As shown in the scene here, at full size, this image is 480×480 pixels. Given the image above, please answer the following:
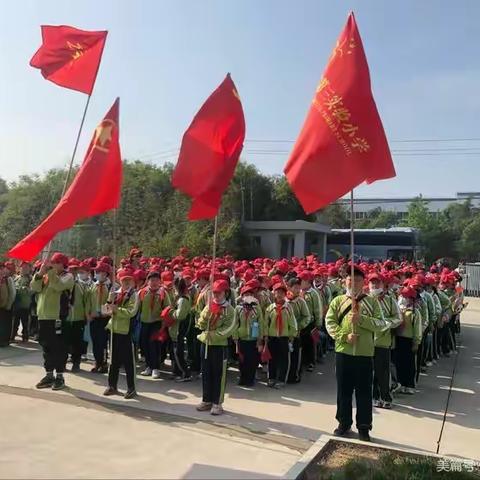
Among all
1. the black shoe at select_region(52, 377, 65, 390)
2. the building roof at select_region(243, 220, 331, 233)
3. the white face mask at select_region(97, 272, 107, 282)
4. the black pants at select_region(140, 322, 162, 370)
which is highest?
the building roof at select_region(243, 220, 331, 233)

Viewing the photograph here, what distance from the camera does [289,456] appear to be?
5.55m

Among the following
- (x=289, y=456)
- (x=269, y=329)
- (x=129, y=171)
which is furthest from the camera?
(x=129, y=171)

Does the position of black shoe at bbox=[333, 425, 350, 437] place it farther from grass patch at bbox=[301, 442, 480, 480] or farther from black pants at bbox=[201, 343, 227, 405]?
black pants at bbox=[201, 343, 227, 405]

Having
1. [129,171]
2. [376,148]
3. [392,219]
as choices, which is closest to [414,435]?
[376,148]

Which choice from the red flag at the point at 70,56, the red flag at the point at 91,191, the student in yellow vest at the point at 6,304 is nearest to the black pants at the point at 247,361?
the red flag at the point at 91,191

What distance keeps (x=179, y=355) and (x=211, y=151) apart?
369cm

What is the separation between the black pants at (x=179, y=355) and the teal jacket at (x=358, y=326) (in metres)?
3.31

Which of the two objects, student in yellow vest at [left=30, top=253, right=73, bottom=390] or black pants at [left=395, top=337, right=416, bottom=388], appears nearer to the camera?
student in yellow vest at [left=30, top=253, right=73, bottom=390]

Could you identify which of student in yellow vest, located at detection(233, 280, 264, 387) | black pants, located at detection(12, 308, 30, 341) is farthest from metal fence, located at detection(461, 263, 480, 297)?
black pants, located at detection(12, 308, 30, 341)

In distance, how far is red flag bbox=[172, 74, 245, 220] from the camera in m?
6.78

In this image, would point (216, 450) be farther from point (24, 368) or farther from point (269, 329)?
point (24, 368)

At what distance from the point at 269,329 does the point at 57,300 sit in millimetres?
3244

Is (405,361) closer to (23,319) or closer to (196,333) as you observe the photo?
(196,333)

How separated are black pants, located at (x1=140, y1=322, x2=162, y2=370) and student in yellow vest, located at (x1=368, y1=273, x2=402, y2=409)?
3.54 meters
